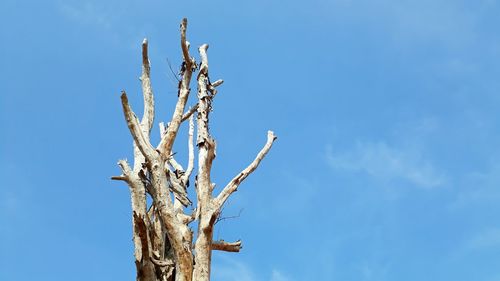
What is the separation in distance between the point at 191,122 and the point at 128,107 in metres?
4.04

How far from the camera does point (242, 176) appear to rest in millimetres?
8234

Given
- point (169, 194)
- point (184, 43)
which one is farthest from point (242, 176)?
point (184, 43)

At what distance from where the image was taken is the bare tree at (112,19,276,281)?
7.42 m

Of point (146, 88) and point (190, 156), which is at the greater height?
point (190, 156)

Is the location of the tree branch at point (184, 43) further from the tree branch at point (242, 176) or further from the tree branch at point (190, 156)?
the tree branch at point (190, 156)

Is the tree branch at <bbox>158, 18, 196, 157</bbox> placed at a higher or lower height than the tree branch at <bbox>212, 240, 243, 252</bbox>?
higher

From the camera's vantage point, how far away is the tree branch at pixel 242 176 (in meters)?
7.89

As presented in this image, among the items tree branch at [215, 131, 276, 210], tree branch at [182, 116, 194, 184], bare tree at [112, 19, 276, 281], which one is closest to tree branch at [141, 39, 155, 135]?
bare tree at [112, 19, 276, 281]

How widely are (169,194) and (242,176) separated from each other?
1.00 metres

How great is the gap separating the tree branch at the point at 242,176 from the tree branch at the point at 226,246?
0.78 meters

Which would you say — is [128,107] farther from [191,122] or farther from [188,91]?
[191,122]

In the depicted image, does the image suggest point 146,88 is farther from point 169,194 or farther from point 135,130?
point 169,194

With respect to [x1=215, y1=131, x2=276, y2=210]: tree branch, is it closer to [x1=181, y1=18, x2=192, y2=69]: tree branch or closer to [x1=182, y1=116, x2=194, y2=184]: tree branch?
[x1=181, y1=18, x2=192, y2=69]: tree branch

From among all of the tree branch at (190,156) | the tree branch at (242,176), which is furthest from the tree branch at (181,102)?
the tree branch at (190,156)
